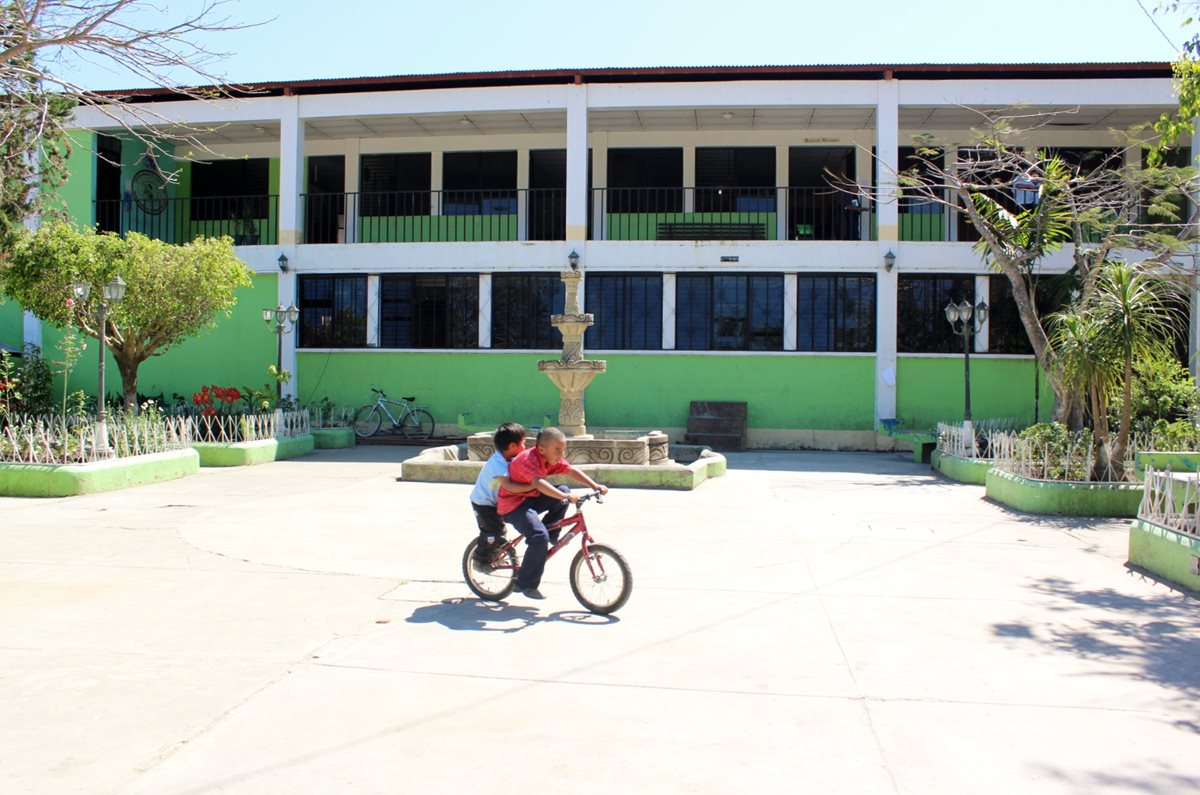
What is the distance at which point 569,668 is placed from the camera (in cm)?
476

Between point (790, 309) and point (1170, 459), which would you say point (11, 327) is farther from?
point (1170, 459)

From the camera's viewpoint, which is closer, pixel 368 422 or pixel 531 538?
pixel 531 538

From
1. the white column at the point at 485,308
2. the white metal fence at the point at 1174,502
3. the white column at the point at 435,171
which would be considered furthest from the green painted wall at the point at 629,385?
the white metal fence at the point at 1174,502

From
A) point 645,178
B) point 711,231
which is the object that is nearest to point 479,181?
point 645,178

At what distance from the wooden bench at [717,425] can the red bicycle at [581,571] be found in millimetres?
12885

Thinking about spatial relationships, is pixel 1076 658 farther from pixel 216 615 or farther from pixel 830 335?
pixel 830 335

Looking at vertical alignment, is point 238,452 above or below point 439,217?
Answer: below

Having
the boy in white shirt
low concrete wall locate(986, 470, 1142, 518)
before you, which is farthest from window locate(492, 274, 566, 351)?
the boy in white shirt

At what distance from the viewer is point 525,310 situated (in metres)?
20.1

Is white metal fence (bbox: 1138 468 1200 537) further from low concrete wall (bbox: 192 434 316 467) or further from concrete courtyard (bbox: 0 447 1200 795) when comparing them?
low concrete wall (bbox: 192 434 316 467)

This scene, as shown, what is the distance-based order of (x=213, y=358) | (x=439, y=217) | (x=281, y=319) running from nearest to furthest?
1. (x=281, y=319)
2. (x=213, y=358)
3. (x=439, y=217)

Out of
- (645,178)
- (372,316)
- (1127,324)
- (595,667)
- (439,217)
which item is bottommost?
(595,667)

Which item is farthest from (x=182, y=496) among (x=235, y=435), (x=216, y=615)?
(x=216, y=615)

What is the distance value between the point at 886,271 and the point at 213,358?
1513cm
